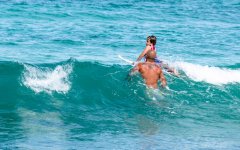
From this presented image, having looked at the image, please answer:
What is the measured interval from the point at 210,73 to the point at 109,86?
354 cm

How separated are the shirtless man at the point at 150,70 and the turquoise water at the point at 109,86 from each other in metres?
0.29

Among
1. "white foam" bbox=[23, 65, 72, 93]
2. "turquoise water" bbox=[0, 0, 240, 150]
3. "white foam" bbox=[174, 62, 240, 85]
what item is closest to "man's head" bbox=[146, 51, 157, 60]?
"turquoise water" bbox=[0, 0, 240, 150]

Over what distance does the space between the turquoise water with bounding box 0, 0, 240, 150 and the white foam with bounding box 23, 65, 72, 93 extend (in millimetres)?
26

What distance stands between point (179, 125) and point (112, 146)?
2.35 m

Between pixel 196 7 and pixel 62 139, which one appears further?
pixel 196 7

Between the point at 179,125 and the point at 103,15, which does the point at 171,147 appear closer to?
the point at 179,125

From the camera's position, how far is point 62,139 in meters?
10.1

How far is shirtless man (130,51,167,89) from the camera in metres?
13.1

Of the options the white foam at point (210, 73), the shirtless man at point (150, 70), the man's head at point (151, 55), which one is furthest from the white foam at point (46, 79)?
the white foam at point (210, 73)

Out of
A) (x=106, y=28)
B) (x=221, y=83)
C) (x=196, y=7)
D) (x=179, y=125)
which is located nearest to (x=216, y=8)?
(x=196, y=7)

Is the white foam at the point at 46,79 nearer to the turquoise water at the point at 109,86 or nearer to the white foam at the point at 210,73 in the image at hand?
the turquoise water at the point at 109,86

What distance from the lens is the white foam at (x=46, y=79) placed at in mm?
13940

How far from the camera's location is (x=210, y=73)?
661 inches

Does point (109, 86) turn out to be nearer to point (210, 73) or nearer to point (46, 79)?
point (46, 79)
